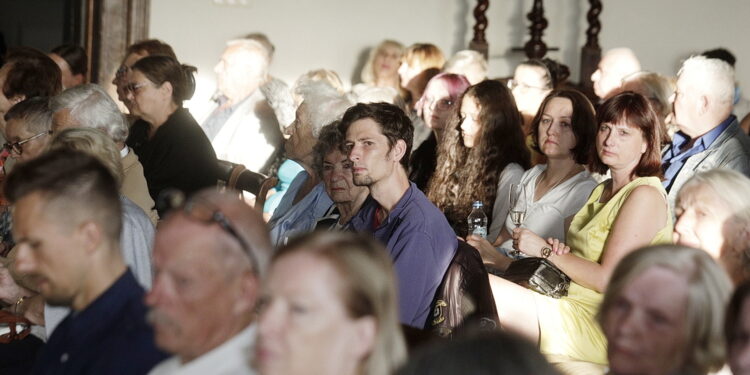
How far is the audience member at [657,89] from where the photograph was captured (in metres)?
5.14

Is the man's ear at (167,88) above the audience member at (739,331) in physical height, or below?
below

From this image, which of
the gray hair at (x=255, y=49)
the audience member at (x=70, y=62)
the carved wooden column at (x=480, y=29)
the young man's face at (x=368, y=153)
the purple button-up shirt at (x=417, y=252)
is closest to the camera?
the purple button-up shirt at (x=417, y=252)

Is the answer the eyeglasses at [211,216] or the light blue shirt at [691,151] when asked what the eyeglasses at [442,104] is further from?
the eyeglasses at [211,216]

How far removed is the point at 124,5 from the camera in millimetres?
8312

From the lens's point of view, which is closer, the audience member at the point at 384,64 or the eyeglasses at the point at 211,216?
the eyeglasses at the point at 211,216

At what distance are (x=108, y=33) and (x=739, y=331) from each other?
283 inches

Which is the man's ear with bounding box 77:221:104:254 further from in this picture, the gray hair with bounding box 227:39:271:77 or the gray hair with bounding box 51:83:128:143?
the gray hair with bounding box 227:39:271:77

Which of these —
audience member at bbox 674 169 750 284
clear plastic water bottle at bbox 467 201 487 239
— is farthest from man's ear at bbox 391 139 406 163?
audience member at bbox 674 169 750 284

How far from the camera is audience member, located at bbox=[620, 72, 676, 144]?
5137 mm

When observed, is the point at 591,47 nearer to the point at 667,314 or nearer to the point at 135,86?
the point at 135,86

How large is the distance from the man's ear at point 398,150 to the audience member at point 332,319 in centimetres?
194

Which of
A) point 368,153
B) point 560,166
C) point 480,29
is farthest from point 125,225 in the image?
point 480,29

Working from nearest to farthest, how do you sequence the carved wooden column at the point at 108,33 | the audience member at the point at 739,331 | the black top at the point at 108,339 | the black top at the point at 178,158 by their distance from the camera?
the audience member at the point at 739,331 < the black top at the point at 108,339 < the black top at the point at 178,158 < the carved wooden column at the point at 108,33

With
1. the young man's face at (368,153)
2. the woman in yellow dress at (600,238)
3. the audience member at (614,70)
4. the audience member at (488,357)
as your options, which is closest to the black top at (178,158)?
the young man's face at (368,153)
